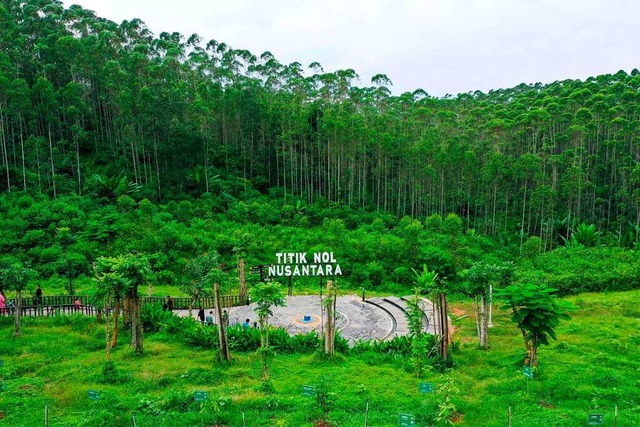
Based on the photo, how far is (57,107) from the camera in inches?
1806

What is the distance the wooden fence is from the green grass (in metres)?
1.20

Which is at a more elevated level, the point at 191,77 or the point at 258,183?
the point at 191,77

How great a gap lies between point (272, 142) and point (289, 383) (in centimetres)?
4254

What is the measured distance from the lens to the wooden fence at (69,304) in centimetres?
2222

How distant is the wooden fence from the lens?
22.2m

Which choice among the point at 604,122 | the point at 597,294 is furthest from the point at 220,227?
the point at 604,122

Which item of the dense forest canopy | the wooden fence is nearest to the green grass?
the wooden fence

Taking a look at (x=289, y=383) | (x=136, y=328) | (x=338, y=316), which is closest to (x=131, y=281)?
(x=136, y=328)

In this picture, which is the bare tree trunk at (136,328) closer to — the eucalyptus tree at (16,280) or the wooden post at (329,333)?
the eucalyptus tree at (16,280)

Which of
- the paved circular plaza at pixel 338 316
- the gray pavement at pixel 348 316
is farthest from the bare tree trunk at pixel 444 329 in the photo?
A: the paved circular plaza at pixel 338 316

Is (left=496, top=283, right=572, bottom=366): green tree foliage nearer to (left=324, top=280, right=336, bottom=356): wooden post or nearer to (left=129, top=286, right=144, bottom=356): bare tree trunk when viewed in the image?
(left=324, top=280, right=336, bottom=356): wooden post

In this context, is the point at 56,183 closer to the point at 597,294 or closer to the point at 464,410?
the point at 464,410

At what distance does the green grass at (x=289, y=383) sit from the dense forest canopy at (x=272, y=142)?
24431 mm

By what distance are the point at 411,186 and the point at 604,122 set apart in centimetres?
2126
